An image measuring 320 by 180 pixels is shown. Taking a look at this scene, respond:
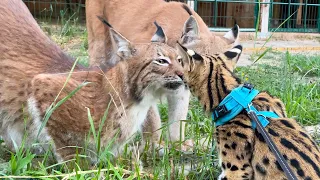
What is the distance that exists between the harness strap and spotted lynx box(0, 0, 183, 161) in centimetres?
119

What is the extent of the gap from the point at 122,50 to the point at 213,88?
1.12 metres

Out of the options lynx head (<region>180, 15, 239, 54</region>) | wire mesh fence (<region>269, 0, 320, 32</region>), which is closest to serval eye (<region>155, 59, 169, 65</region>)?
lynx head (<region>180, 15, 239, 54</region>)

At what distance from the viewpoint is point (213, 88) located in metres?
3.48

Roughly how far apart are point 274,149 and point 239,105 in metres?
0.55

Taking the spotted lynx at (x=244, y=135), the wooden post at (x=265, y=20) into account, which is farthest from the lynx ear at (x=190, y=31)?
the wooden post at (x=265, y=20)

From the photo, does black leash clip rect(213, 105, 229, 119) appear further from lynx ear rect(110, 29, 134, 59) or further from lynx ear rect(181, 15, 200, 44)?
lynx ear rect(181, 15, 200, 44)

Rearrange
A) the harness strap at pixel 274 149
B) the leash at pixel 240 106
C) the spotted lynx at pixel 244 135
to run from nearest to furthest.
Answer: the harness strap at pixel 274 149, the spotted lynx at pixel 244 135, the leash at pixel 240 106

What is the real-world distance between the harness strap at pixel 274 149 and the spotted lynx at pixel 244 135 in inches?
8.4

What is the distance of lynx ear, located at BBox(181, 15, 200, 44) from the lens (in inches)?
215

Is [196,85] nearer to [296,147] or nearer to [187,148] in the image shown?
[296,147]

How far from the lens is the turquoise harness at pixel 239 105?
126 inches

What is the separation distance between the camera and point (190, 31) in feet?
18.0

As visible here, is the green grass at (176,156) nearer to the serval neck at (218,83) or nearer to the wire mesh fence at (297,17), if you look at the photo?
the serval neck at (218,83)

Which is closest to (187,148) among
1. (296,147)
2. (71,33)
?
(296,147)
